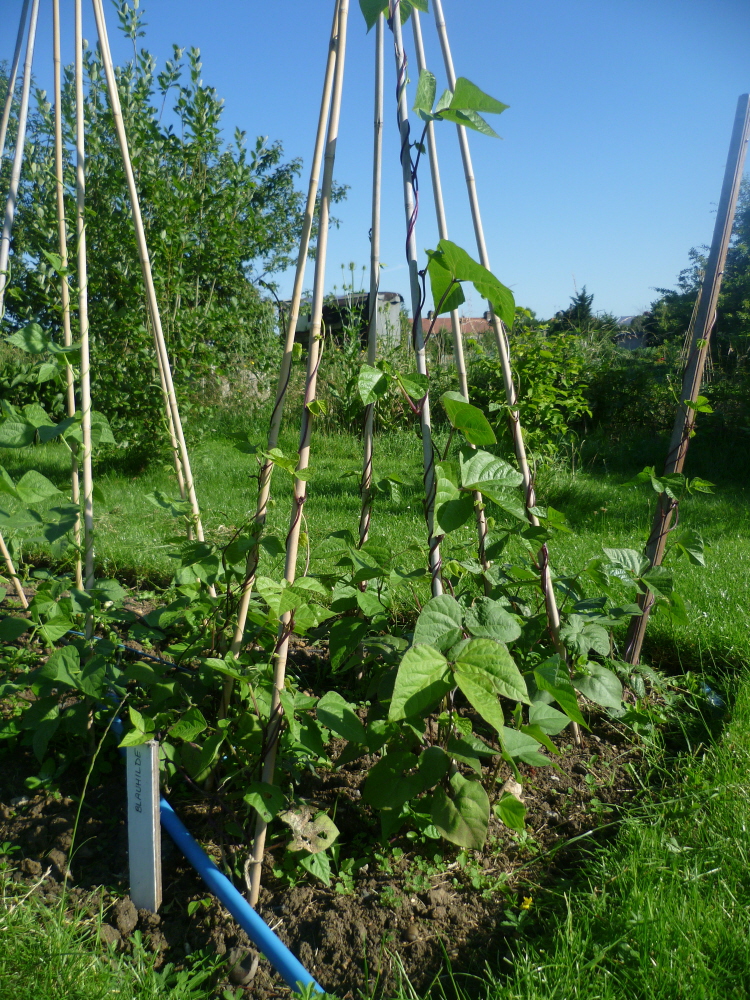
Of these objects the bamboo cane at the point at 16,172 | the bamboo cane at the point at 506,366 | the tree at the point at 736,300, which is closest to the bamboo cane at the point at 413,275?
the bamboo cane at the point at 506,366

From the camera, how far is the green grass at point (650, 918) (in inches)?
41.0

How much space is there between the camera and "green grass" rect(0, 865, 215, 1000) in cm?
103

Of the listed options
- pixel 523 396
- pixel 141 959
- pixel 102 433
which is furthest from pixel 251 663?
pixel 523 396

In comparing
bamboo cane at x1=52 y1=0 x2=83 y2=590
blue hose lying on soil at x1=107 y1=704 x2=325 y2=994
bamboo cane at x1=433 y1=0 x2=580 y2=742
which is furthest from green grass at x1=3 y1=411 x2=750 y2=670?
blue hose lying on soil at x1=107 y1=704 x2=325 y2=994

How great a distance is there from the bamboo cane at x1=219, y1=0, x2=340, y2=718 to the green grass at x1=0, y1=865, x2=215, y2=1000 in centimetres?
46

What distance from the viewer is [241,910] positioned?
3.73ft

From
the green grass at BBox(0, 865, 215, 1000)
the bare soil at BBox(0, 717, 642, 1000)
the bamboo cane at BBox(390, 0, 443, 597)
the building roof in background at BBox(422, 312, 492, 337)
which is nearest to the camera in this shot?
the green grass at BBox(0, 865, 215, 1000)

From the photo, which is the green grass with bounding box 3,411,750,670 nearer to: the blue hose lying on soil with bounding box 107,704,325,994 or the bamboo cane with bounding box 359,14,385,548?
the bamboo cane with bounding box 359,14,385,548

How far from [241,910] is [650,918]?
73 centimetres

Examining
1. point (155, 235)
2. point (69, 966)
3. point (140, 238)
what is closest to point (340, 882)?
point (69, 966)

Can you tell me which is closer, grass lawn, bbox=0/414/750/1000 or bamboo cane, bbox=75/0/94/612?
grass lawn, bbox=0/414/750/1000

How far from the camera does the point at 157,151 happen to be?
512 centimetres

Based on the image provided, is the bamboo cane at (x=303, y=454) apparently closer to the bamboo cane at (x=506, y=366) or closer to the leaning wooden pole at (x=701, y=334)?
the bamboo cane at (x=506, y=366)

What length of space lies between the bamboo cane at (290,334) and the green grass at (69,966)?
1.51 feet
